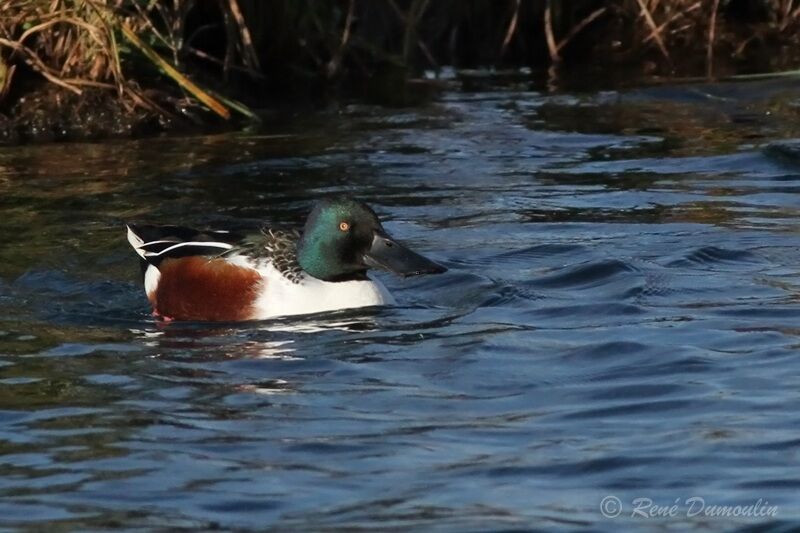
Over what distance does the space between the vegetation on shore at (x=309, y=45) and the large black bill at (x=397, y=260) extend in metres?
3.58

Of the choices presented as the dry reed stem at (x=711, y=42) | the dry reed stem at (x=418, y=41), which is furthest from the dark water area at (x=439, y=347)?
the dry reed stem at (x=711, y=42)

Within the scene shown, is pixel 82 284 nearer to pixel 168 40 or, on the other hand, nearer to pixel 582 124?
pixel 168 40

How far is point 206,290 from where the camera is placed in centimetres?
631

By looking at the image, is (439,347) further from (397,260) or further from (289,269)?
(289,269)

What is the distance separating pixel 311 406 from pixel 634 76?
7488mm

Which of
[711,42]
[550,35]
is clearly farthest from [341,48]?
[711,42]

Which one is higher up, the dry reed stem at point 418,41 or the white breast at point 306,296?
the dry reed stem at point 418,41

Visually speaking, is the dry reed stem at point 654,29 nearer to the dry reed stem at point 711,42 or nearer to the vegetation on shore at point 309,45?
the vegetation on shore at point 309,45

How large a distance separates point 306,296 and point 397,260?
0.37 meters

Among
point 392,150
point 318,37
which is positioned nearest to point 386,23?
point 318,37

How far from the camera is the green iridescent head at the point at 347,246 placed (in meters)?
6.24

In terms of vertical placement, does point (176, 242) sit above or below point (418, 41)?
below

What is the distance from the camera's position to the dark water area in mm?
4094

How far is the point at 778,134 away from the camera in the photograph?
945 cm
